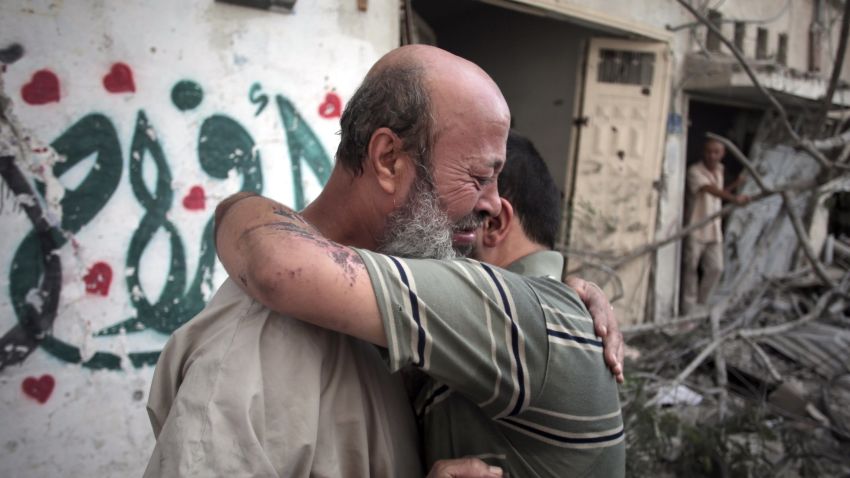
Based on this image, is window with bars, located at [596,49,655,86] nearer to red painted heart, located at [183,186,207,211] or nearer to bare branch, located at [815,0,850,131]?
bare branch, located at [815,0,850,131]

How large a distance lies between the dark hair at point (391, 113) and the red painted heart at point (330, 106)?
1970 mm

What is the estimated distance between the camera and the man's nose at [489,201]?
132 centimetres

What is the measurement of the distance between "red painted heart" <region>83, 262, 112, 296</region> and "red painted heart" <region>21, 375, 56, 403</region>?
0.41 meters

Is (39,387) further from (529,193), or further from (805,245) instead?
(805,245)

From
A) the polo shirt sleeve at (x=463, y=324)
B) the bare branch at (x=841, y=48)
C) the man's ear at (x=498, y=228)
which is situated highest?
the bare branch at (x=841, y=48)

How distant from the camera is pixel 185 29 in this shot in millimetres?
2803

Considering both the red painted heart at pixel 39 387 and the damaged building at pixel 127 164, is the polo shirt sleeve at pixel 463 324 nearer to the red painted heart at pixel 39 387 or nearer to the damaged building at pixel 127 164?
the damaged building at pixel 127 164

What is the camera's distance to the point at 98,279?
2691 mm

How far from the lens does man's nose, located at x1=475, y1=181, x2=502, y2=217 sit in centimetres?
132

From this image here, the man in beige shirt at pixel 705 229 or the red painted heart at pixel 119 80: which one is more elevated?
the red painted heart at pixel 119 80

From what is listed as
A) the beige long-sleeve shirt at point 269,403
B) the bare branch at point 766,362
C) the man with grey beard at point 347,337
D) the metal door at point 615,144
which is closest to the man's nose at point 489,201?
the man with grey beard at point 347,337

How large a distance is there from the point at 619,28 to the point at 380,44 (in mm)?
3014

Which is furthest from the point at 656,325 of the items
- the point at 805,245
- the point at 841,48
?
the point at 841,48

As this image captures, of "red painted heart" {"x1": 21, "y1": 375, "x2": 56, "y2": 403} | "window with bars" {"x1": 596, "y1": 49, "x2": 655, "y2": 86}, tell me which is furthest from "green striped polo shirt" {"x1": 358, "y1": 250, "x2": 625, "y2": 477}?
"window with bars" {"x1": 596, "y1": 49, "x2": 655, "y2": 86}
